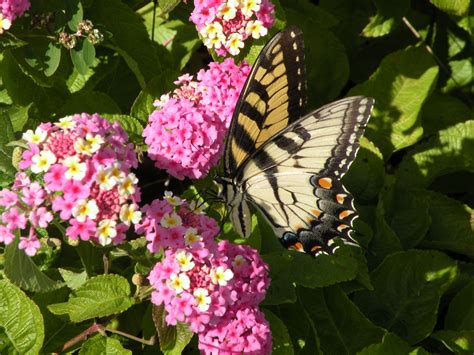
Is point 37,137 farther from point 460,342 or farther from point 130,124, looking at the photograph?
point 460,342

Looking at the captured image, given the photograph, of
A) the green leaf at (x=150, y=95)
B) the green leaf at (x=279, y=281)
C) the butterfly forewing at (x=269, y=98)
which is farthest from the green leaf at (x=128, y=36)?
the green leaf at (x=279, y=281)

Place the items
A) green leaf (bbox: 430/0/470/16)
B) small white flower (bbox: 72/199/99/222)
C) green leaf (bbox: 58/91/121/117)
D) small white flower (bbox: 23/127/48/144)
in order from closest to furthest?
small white flower (bbox: 72/199/99/222)
small white flower (bbox: 23/127/48/144)
green leaf (bbox: 58/91/121/117)
green leaf (bbox: 430/0/470/16)

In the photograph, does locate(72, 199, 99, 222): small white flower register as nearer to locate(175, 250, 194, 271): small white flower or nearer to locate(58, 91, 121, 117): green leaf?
locate(175, 250, 194, 271): small white flower

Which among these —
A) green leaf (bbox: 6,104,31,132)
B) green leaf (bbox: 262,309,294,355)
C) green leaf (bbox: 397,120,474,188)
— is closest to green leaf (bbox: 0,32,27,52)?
green leaf (bbox: 6,104,31,132)

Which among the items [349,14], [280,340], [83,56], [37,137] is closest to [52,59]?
[83,56]

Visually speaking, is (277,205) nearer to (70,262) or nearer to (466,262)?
(70,262)

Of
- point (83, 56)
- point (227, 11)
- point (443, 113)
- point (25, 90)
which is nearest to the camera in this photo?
point (227, 11)
